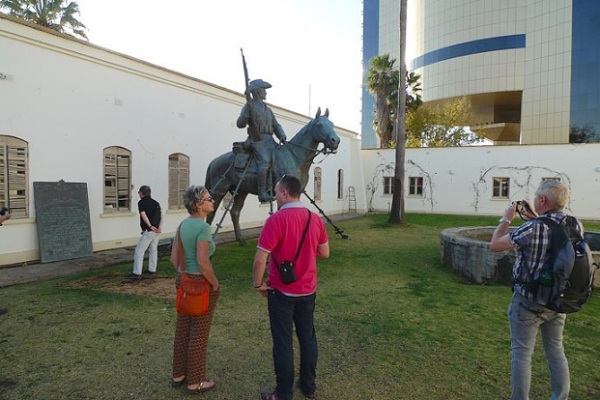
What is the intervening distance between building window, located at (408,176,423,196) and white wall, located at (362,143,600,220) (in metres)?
0.21

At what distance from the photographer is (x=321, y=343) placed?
13.7ft

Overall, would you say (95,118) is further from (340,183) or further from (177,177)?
(340,183)

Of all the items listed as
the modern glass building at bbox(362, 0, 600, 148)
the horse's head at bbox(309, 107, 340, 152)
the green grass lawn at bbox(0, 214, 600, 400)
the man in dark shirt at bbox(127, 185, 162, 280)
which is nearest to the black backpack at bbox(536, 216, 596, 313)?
the green grass lawn at bbox(0, 214, 600, 400)

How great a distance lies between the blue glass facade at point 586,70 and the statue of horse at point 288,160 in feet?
101

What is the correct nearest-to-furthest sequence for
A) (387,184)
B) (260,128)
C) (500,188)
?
1. (260,128)
2. (500,188)
3. (387,184)

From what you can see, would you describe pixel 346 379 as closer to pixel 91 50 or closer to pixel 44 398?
pixel 44 398

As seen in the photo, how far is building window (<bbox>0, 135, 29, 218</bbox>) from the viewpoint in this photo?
7.96m

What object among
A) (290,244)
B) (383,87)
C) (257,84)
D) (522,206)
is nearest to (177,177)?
(257,84)

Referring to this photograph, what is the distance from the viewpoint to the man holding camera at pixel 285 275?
2.85 m

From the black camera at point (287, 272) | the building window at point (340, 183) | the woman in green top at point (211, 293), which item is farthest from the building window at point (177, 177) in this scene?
the building window at point (340, 183)

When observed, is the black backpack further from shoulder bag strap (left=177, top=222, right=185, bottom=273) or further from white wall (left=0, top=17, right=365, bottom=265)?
white wall (left=0, top=17, right=365, bottom=265)

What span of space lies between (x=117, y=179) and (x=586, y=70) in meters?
34.2

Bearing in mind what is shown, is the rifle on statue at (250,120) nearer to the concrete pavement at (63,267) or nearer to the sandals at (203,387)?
the concrete pavement at (63,267)

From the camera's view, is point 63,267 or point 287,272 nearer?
point 287,272
